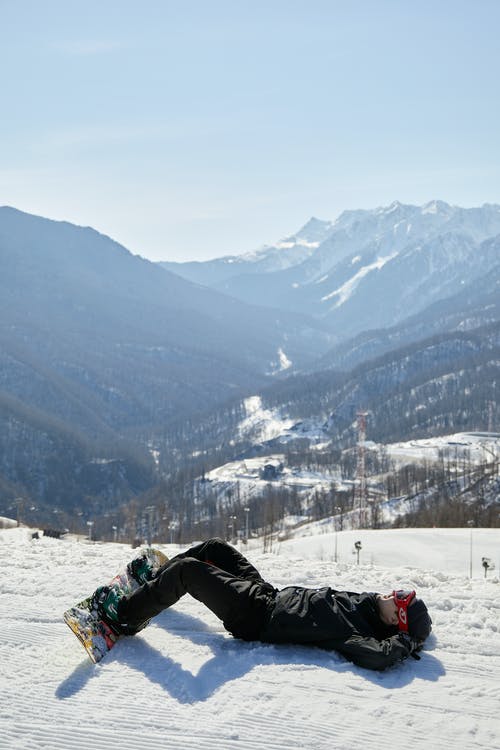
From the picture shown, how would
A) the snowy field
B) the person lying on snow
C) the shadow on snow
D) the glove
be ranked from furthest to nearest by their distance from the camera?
the person lying on snow
the glove
the shadow on snow
the snowy field

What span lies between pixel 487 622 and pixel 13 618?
492 centimetres

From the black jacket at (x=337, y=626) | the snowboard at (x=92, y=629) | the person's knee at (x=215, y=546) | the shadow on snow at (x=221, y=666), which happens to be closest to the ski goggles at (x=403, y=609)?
the black jacket at (x=337, y=626)

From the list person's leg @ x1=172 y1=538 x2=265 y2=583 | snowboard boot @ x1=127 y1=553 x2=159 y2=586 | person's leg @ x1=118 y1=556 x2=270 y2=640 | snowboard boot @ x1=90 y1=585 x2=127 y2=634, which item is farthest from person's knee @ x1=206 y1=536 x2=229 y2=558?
snowboard boot @ x1=90 y1=585 x2=127 y2=634

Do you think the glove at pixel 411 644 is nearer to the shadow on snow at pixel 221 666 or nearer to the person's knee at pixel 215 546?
the shadow on snow at pixel 221 666

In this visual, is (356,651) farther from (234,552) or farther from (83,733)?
(83,733)

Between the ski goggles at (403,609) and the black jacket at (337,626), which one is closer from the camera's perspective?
the black jacket at (337,626)

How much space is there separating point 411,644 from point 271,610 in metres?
1.30

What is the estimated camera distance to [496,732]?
4.87 metres

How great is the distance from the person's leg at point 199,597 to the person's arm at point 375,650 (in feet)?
2.72

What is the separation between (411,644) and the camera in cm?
590


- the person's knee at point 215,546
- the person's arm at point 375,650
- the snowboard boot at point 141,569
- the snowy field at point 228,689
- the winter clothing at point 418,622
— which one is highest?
the person's knee at point 215,546

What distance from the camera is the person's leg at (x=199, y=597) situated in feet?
20.2

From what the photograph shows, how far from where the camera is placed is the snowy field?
15.8 ft

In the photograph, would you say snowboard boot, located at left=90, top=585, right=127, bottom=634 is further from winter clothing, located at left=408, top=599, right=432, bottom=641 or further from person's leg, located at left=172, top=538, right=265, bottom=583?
winter clothing, located at left=408, top=599, right=432, bottom=641
